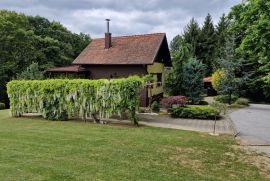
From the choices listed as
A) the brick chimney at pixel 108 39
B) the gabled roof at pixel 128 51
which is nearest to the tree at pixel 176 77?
the gabled roof at pixel 128 51

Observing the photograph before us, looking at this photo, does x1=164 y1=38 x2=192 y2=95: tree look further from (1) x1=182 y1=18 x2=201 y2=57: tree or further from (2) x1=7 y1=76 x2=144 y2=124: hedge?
(1) x1=182 y1=18 x2=201 y2=57: tree

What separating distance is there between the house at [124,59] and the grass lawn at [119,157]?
1268cm

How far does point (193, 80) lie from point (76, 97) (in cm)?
1508

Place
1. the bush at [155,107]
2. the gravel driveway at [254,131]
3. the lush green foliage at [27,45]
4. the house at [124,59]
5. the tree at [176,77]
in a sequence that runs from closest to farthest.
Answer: the gravel driveway at [254,131] < the bush at [155,107] < the house at [124,59] < the tree at [176,77] < the lush green foliage at [27,45]

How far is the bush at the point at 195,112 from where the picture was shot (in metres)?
20.1

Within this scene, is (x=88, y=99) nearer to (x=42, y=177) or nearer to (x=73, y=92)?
(x=73, y=92)

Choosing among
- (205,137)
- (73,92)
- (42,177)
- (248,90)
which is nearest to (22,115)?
(73,92)

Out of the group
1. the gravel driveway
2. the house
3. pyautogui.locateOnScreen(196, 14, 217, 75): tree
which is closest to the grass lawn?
the gravel driveway

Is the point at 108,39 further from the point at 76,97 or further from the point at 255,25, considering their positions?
the point at 255,25

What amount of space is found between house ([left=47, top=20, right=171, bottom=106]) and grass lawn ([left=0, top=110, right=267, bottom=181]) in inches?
499

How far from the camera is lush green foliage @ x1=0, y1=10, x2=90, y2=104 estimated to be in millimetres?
36625

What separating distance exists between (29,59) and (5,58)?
115 inches

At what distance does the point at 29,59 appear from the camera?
39.6 m

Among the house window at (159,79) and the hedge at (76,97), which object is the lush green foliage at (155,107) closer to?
the house window at (159,79)
